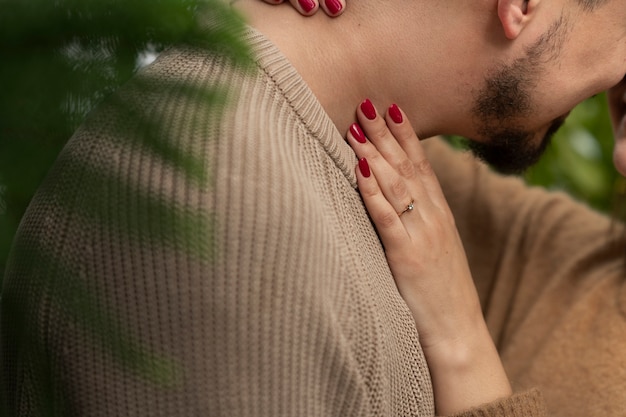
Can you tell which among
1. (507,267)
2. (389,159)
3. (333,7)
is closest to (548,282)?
(507,267)

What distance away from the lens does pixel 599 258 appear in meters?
1.50

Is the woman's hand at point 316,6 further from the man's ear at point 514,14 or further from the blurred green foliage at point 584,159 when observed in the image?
the blurred green foliage at point 584,159

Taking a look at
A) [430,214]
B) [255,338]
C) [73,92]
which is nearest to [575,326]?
[430,214]

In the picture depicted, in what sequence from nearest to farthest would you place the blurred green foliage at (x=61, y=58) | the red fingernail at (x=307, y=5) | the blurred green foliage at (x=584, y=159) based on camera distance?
the blurred green foliage at (x=61, y=58) → the red fingernail at (x=307, y=5) → the blurred green foliage at (x=584, y=159)

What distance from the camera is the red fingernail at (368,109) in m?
1.06

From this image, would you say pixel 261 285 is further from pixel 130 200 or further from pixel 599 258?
pixel 599 258

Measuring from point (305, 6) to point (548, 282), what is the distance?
0.78m

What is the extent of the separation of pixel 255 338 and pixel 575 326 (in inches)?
33.6

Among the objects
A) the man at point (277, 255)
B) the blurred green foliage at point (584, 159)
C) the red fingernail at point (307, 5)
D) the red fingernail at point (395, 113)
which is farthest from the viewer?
the blurred green foliage at point (584, 159)

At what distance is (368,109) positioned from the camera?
1.06 m

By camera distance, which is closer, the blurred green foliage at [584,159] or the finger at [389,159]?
the finger at [389,159]

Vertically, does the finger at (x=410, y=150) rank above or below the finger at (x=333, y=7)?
below

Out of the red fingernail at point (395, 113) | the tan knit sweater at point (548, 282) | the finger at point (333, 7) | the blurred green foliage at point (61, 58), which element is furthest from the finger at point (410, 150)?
the blurred green foliage at point (61, 58)

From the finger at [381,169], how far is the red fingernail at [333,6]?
0.50ft
